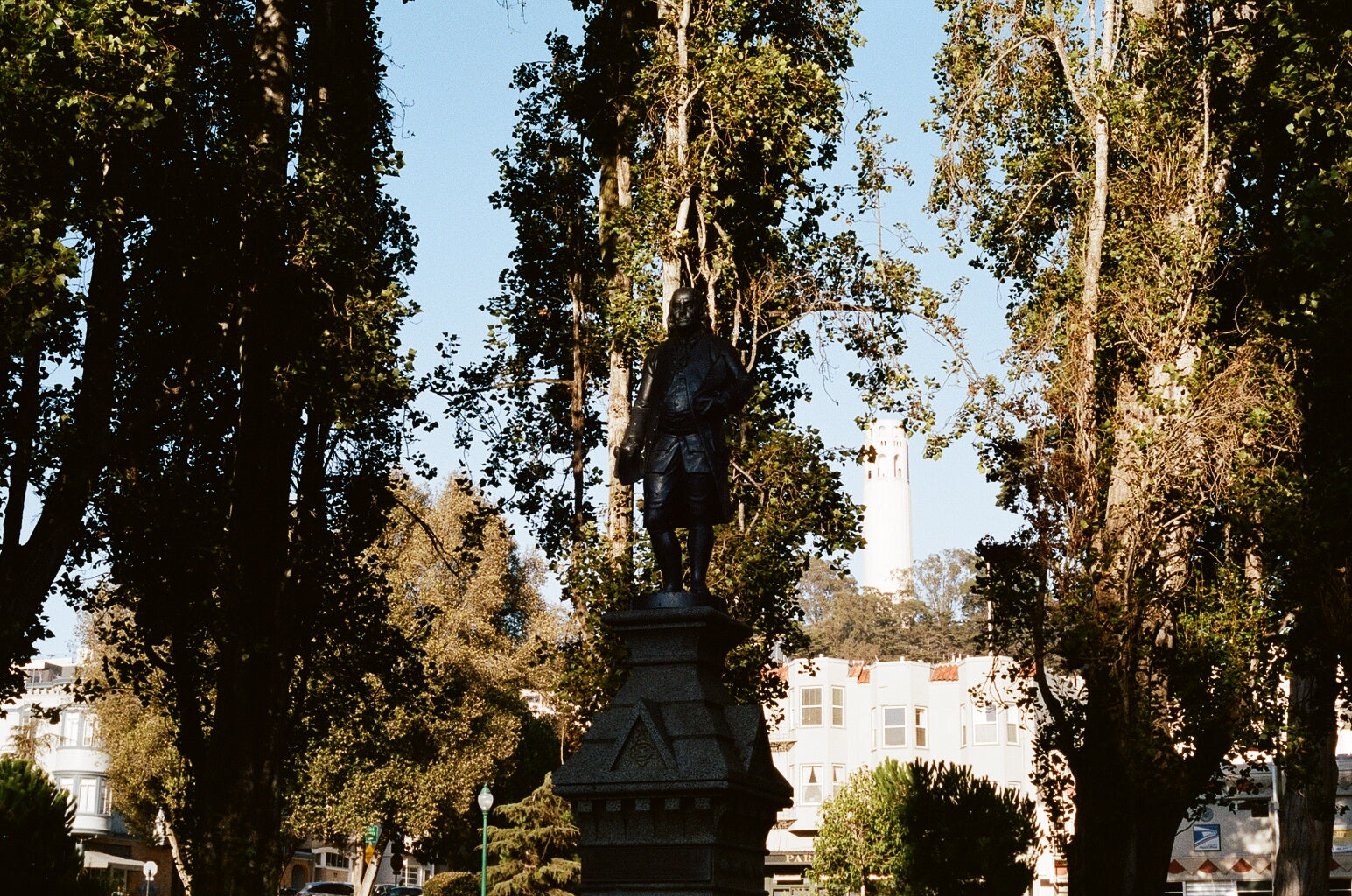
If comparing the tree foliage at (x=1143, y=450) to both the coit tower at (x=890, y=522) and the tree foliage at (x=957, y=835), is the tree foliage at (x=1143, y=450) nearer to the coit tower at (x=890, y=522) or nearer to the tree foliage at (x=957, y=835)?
the tree foliage at (x=957, y=835)

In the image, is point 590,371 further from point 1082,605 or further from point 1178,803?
point 1178,803

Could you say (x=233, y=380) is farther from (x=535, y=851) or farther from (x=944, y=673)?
(x=944, y=673)

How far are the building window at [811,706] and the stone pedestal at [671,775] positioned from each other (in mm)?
49358

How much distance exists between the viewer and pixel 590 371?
22453 mm

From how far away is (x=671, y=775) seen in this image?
29.9 feet

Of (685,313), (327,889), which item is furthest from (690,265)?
(327,889)

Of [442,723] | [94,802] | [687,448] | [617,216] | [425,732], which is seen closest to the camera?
[687,448]

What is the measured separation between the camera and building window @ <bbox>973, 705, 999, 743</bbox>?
2248 inches

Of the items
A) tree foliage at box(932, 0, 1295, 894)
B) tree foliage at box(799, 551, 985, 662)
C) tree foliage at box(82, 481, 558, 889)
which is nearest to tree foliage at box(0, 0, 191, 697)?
tree foliage at box(932, 0, 1295, 894)

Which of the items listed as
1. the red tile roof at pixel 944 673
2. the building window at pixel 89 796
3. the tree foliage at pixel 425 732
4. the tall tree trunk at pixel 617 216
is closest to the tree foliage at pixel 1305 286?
the tall tree trunk at pixel 617 216

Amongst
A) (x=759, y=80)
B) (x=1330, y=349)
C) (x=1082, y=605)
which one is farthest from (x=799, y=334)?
(x=1330, y=349)

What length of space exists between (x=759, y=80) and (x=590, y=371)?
17.4ft

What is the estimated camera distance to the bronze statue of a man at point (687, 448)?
1022cm

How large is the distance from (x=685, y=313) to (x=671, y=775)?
10.5 feet
